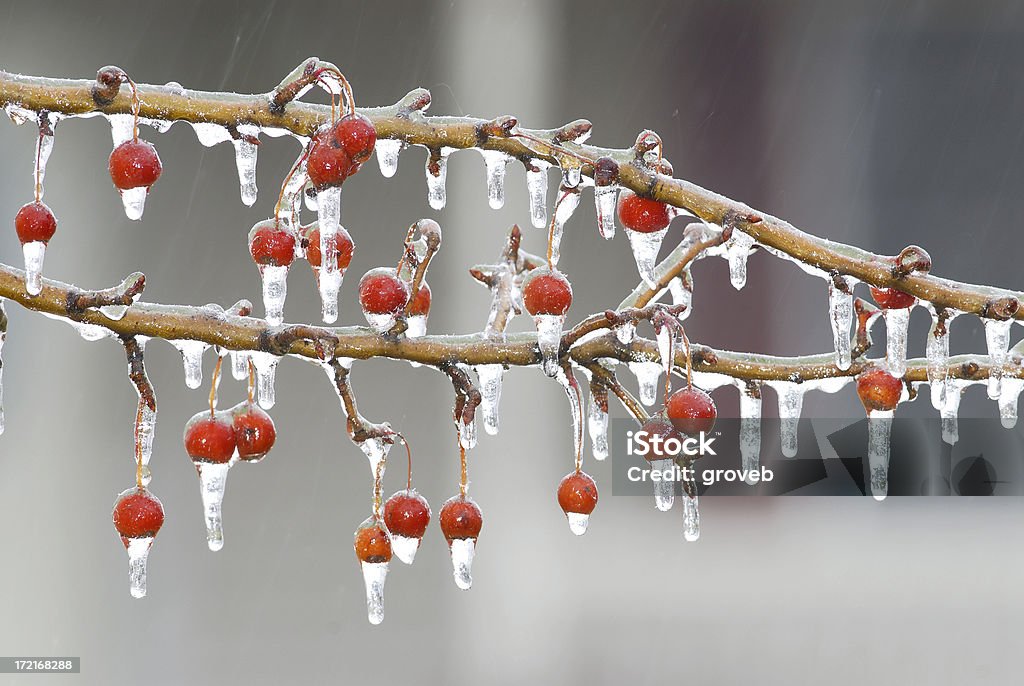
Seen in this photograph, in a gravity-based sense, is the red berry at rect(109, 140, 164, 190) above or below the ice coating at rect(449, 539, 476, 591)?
above

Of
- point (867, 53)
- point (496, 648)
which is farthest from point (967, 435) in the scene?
point (496, 648)

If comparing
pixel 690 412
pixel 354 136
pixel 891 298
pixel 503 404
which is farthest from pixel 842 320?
pixel 503 404

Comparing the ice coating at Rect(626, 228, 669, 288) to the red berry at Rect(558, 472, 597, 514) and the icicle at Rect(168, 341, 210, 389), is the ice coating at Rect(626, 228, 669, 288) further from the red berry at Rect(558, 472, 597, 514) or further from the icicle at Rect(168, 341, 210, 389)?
the icicle at Rect(168, 341, 210, 389)

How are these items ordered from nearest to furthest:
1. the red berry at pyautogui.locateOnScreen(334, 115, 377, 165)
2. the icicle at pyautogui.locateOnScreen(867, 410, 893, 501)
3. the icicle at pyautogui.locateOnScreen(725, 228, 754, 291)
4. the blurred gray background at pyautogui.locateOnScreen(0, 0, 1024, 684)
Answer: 1. the red berry at pyautogui.locateOnScreen(334, 115, 377, 165)
2. the icicle at pyautogui.locateOnScreen(725, 228, 754, 291)
3. the icicle at pyautogui.locateOnScreen(867, 410, 893, 501)
4. the blurred gray background at pyautogui.locateOnScreen(0, 0, 1024, 684)

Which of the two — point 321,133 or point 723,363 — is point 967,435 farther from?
point 321,133

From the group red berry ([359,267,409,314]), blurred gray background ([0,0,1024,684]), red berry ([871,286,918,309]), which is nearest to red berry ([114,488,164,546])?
red berry ([359,267,409,314])

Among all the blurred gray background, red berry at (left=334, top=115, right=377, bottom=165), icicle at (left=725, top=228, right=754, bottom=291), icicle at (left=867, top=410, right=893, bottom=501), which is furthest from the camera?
the blurred gray background

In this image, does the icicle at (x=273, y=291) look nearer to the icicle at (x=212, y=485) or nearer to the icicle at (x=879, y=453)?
the icicle at (x=212, y=485)

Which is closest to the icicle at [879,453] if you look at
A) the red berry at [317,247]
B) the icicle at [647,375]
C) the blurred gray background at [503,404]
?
the icicle at [647,375]
